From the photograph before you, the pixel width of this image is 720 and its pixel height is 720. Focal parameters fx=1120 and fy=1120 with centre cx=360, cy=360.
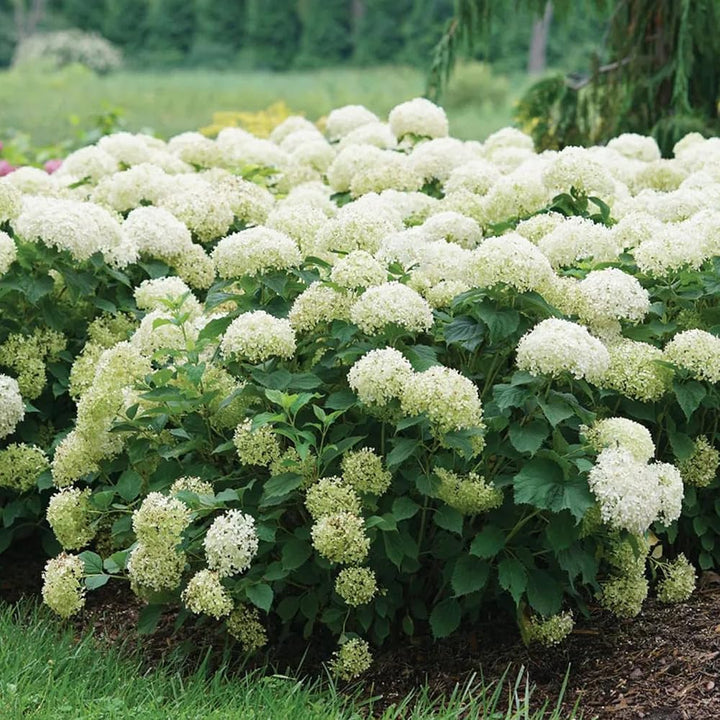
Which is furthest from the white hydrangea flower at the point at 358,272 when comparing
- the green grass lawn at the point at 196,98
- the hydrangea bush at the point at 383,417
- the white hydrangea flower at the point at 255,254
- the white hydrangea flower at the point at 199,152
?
the green grass lawn at the point at 196,98

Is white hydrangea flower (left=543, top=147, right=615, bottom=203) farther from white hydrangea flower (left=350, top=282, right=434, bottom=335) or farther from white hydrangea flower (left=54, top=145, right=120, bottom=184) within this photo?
white hydrangea flower (left=54, top=145, right=120, bottom=184)

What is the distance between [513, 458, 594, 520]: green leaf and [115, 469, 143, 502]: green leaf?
1084 mm

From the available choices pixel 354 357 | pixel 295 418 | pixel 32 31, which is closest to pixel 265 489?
pixel 295 418

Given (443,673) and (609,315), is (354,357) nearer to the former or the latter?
(609,315)

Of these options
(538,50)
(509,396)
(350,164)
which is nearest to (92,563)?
(509,396)

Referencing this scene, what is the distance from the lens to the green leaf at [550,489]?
8.47 feet

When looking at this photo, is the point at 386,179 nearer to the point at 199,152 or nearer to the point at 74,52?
the point at 199,152

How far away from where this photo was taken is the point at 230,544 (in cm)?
268

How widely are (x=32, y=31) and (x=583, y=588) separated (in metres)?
33.0

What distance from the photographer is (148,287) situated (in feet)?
11.7

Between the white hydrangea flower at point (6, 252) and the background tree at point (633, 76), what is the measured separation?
3.44 meters

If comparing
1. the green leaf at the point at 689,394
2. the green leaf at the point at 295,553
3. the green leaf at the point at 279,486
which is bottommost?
the green leaf at the point at 295,553

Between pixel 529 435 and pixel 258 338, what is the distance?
717 mm

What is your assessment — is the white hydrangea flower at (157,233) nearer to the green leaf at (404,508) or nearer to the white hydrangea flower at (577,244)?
the white hydrangea flower at (577,244)
